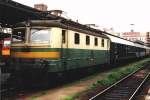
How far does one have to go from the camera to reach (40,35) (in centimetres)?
1386

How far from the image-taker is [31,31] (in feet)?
45.9

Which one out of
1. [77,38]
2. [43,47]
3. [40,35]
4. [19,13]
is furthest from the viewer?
[19,13]

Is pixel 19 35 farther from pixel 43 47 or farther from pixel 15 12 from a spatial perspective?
pixel 15 12

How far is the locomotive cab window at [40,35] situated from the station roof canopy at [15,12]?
1749 mm

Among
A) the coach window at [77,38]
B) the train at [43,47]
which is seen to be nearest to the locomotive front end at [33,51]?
the train at [43,47]

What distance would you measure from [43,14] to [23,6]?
120 cm

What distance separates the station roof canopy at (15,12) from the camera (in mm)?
14627

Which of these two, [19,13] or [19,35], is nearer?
[19,35]

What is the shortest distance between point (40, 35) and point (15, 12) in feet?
10.8

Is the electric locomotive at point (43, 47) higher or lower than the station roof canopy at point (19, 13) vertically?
lower

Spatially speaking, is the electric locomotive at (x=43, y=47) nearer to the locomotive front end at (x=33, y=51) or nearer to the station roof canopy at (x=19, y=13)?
the locomotive front end at (x=33, y=51)

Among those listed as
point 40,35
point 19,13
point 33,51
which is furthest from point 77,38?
point 33,51

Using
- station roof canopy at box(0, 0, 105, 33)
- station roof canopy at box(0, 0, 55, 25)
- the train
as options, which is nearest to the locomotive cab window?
the train

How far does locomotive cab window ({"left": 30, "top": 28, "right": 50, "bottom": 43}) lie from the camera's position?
13.7 m
